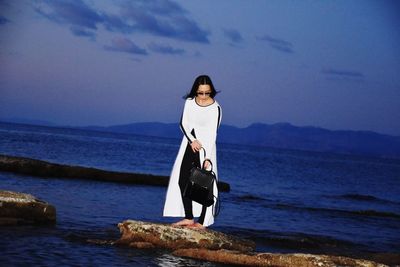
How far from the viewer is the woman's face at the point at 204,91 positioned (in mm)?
10703

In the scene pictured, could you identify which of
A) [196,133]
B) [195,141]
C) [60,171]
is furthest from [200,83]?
[60,171]

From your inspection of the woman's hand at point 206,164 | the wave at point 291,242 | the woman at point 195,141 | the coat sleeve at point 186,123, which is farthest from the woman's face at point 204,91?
the wave at point 291,242

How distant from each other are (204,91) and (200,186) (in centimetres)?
158

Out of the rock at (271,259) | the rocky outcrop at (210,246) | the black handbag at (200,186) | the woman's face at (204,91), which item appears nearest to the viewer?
Result: the rock at (271,259)

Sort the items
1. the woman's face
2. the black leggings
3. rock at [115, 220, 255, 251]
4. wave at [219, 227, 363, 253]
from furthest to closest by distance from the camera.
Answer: wave at [219, 227, 363, 253] < rock at [115, 220, 255, 251] < the black leggings < the woman's face

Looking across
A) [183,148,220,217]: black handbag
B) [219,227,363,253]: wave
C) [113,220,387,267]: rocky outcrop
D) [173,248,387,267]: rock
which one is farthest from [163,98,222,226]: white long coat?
[219,227,363,253]: wave

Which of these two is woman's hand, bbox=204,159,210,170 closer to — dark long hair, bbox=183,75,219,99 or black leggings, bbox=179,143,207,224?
black leggings, bbox=179,143,207,224

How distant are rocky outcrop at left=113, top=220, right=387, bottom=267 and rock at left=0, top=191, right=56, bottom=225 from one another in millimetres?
2652

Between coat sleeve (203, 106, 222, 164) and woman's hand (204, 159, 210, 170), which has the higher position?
coat sleeve (203, 106, 222, 164)

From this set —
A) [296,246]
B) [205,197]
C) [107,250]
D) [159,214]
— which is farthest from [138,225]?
[159,214]

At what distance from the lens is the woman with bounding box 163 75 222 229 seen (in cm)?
1076

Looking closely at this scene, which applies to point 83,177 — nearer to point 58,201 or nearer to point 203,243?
point 58,201

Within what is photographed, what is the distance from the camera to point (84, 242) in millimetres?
11641

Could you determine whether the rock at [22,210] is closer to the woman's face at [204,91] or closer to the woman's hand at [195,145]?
the woman's hand at [195,145]
